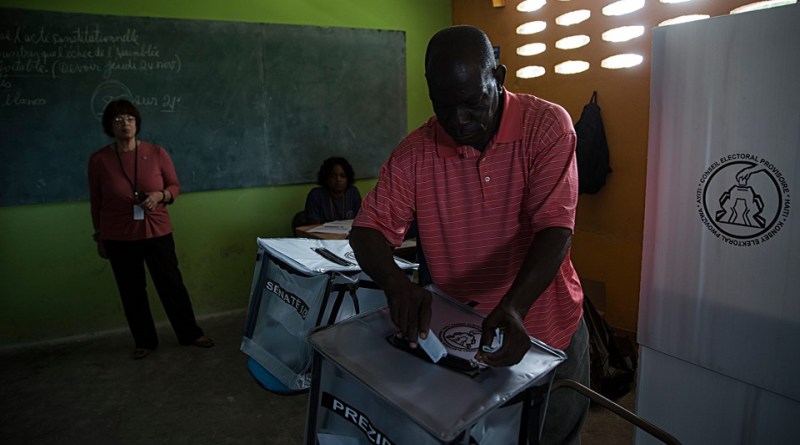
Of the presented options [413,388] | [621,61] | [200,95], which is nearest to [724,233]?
[413,388]

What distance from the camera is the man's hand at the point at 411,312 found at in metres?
0.92

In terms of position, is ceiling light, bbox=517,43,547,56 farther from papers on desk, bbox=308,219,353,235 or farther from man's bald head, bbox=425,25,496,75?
man's bald head, bbox=425,25,496,75

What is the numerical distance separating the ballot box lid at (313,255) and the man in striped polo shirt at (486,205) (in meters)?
0.12

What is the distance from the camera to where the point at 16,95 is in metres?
3.21

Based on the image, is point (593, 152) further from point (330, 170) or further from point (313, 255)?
point (313, 255)

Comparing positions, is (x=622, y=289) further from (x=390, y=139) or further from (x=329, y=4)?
(x=329, y=4)

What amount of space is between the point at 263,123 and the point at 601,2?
2.37 metres

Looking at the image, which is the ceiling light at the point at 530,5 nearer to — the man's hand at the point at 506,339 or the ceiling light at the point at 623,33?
the ceiling light at the point at 623,33

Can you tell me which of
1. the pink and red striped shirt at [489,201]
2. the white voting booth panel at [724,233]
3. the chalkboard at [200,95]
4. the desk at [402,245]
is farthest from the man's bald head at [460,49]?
the chalkboard at [200,95]

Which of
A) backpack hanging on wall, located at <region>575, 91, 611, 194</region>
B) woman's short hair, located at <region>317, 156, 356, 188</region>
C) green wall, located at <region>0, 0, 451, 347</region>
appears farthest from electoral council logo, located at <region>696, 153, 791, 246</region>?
green wall, located at <region>0, 0, 451, 347</region>

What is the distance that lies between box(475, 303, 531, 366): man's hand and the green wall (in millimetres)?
3319

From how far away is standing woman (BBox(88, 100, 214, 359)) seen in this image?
10.1 feet

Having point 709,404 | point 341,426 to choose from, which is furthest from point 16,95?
point 709,404

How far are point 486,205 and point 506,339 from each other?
40 centimetres
